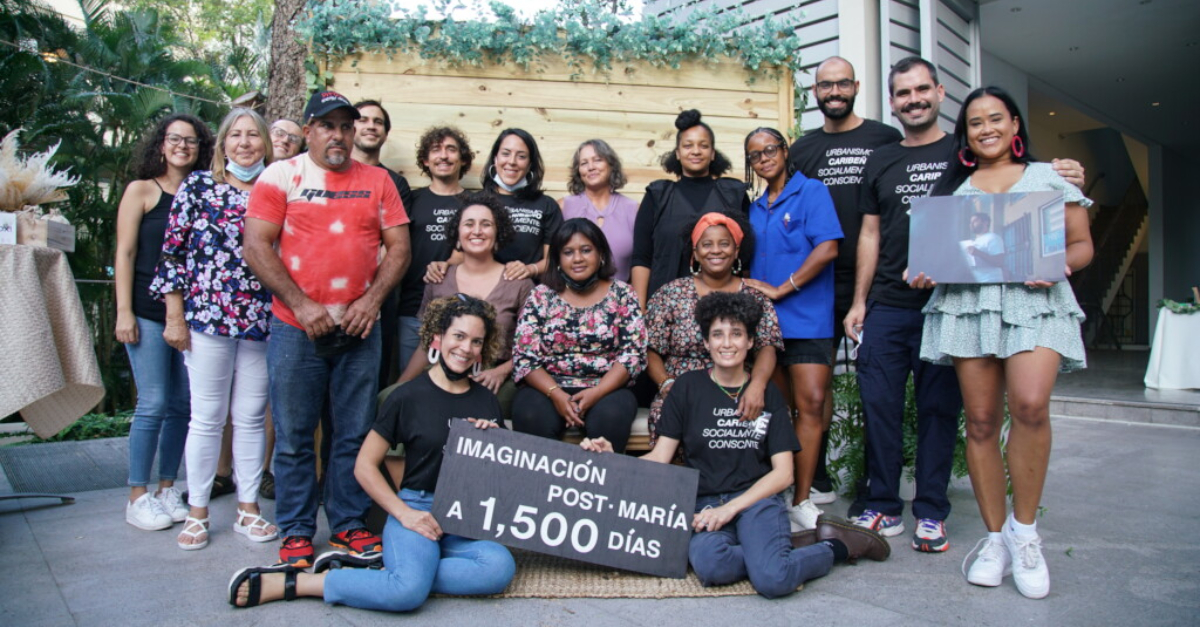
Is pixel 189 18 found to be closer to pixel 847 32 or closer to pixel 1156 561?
pixel 847 32

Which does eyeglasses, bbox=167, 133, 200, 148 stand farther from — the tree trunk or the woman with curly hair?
the tree trunk

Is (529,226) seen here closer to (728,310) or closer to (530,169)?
(530,169)

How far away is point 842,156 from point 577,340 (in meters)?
1.71

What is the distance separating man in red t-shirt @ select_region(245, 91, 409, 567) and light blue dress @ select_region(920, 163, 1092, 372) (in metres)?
2.30

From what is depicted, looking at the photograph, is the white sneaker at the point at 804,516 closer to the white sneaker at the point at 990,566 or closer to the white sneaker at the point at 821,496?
the white sneaker at the point at 821,496

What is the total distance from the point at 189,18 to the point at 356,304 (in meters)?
27.2

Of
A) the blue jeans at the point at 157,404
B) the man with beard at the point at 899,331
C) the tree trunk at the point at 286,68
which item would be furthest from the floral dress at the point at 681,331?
the tree trunk at the point at 286,68

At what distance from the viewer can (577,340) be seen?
383cm

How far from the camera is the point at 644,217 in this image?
173 inches

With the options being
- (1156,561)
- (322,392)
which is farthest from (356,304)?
(1156,561)

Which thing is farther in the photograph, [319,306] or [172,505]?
[172,505]

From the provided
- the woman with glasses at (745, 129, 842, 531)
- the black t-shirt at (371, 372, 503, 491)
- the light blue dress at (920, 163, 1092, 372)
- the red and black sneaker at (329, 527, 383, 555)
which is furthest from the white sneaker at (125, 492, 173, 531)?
the light blue dress at (920, 163, 1092, 372)

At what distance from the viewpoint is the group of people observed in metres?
3.07

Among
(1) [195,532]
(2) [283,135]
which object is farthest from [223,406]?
(2) [283,135]
